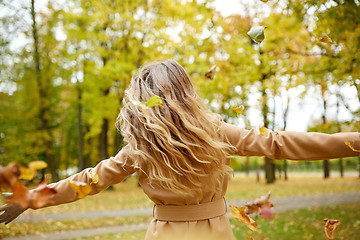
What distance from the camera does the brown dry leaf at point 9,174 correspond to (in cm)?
105

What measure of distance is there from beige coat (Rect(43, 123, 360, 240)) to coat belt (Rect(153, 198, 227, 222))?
2 centimetres

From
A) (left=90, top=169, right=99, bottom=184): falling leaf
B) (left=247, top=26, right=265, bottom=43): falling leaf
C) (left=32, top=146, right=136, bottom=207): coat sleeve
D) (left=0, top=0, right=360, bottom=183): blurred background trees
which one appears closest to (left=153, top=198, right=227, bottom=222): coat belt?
(left=32, top=146, right=136, bottom=207): coat sleeve

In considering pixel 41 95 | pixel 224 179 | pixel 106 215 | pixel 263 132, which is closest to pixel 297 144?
pixel 263 132

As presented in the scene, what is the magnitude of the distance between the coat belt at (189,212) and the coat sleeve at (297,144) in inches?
15.1

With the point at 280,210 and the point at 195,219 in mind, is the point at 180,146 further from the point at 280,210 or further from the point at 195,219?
the point at 280,210

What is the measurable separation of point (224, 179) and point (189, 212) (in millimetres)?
289

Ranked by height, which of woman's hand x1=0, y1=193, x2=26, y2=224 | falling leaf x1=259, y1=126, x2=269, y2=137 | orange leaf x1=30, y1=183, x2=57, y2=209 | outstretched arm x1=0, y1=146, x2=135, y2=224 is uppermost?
falling leaf x1=259, y1=126, x2=269, y2=137

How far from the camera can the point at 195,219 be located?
1929 mm

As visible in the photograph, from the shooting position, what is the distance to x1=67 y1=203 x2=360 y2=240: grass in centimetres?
623

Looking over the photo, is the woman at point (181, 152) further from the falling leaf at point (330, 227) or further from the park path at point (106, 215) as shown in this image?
the park path at point (106, 215)

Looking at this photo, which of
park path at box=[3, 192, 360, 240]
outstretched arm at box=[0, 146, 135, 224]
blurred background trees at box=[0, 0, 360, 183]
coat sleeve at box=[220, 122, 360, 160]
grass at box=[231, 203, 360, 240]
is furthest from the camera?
blurred background trees at box=[0, 0, 360, 183]

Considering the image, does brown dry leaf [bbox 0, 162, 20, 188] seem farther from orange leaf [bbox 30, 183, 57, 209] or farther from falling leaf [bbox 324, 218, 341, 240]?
falling leaf [bbox 324, 218, 341, 240]

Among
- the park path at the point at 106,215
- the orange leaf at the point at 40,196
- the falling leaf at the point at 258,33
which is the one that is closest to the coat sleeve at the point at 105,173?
the orange leaf at the point at 40,196

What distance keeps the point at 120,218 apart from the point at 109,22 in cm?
916
